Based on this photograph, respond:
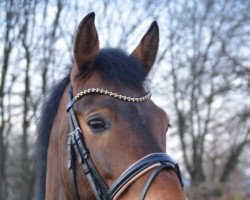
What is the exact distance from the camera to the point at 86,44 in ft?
10.2

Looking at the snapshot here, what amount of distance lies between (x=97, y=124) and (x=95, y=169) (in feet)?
0.95

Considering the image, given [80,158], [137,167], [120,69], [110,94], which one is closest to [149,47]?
[120,69]

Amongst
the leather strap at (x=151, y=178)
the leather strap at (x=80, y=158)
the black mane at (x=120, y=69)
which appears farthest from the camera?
the black mane at (x=120, y=69)

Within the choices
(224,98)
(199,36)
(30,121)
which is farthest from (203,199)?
(30,121)

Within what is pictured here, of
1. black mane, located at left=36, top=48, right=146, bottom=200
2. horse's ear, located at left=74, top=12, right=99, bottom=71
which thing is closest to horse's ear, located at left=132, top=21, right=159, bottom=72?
black mane, located at left=36, top=48, right=146, bottom=200

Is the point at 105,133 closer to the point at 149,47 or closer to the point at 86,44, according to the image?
the point at 86,44

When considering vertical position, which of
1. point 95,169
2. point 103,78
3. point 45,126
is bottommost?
point 95,169

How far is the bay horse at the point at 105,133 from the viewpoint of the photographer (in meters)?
2.54

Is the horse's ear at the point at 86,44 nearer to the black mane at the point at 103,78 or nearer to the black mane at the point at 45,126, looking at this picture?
the black mane at the point at 103,78

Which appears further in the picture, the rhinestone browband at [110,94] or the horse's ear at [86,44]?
the horse's ear at [86,44]

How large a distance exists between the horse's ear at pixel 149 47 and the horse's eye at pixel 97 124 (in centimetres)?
87

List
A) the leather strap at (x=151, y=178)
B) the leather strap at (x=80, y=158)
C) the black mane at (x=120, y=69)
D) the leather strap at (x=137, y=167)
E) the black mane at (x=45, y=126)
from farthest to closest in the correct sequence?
the black mane at (x=45, y=126)
the black mane at (x=120, y=69)
the leather strap at (x=80, y=158)
the leather strap at (x=137, y=167)
the leather strap at (x=151, y=178)

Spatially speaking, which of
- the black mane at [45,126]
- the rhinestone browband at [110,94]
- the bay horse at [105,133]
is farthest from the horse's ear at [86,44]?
the black mane at [45,126]

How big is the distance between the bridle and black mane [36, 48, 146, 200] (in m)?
0.14
